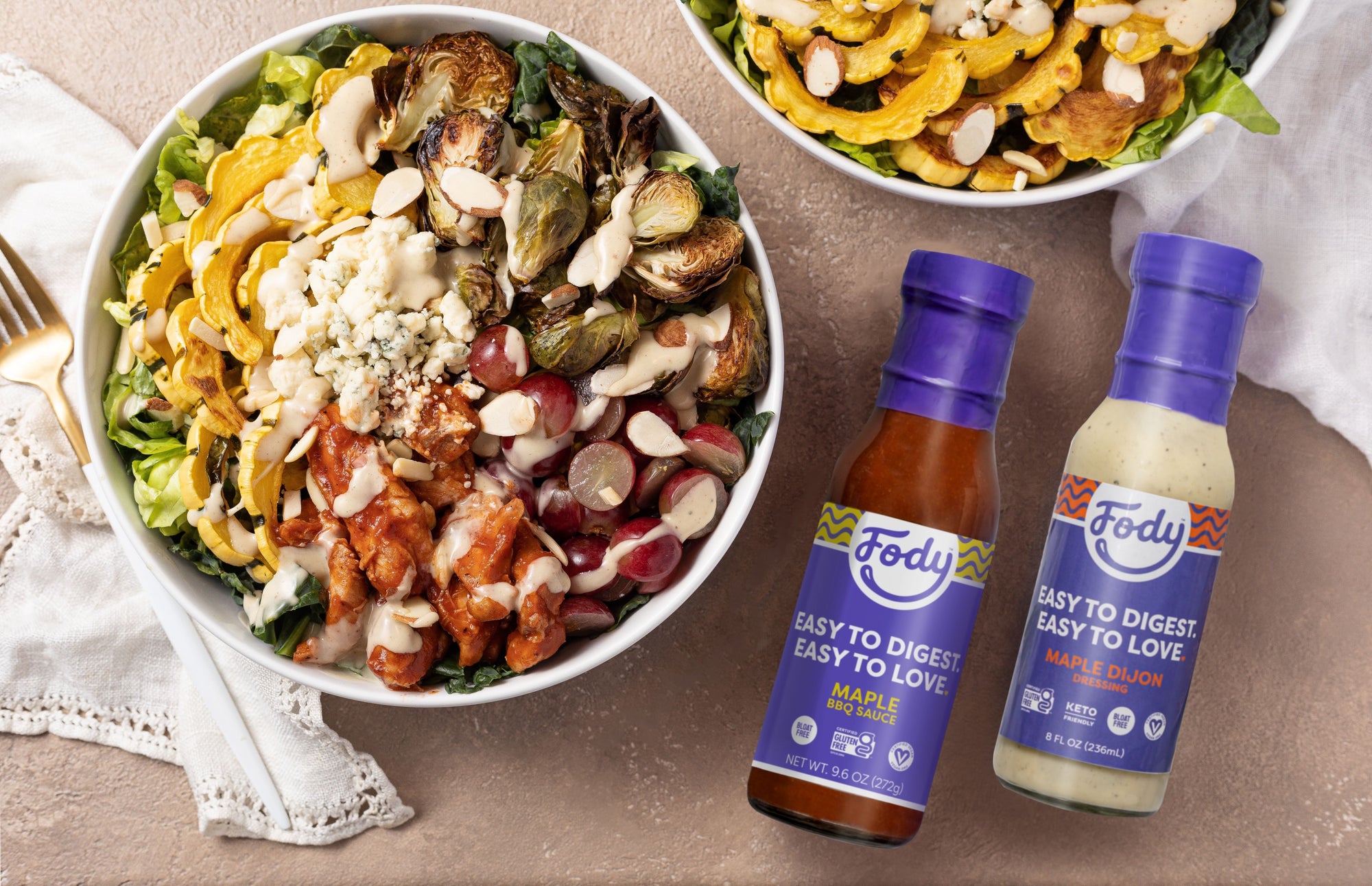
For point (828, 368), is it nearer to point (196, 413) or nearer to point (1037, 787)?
point (1037, 787)

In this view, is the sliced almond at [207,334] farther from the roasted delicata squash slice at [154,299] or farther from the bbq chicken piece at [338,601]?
the bbq chicken piece at [338,601]

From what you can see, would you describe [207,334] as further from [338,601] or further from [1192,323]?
[1192,323]

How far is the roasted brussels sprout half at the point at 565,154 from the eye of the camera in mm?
1236

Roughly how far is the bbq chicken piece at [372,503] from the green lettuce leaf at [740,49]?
0.75m

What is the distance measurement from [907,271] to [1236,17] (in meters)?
0.59

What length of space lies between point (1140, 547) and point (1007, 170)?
579 millimetres

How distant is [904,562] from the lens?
1334 millimetres

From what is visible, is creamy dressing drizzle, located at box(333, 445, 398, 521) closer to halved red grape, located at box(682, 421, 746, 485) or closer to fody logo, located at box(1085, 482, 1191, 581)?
halved red grape, located at box(682, 421, 746, 485)

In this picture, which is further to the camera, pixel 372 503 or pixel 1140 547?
pixel 1140 547

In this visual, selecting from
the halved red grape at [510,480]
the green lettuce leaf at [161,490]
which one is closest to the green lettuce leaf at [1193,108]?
the halved red grape at [510,480]

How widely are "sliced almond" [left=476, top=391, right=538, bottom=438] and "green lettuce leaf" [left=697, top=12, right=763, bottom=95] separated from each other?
588mm

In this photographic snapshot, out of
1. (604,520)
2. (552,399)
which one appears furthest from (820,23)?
(604,520)

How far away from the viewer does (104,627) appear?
5.10 feet

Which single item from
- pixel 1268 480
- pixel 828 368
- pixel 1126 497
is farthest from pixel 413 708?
pixel 1268 480
